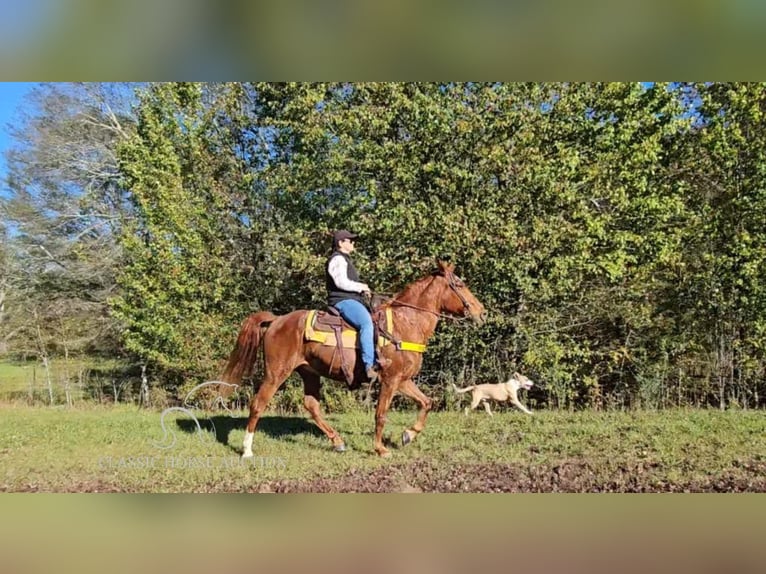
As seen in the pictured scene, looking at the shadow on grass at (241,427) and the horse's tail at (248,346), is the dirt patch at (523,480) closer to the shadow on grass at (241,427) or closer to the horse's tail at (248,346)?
the shadow on grass at (241,427)

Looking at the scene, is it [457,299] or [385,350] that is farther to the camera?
[457,299]

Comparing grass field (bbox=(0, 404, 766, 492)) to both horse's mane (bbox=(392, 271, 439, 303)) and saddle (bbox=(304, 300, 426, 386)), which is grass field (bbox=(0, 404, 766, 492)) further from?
horse's mane (bbox=(392, 271, 439, 303))

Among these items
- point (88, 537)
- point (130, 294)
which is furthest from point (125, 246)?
point (88, 537)

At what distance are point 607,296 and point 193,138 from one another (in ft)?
19.8

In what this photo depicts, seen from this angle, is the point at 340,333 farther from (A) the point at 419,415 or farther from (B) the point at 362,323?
(A) the point at 419,415

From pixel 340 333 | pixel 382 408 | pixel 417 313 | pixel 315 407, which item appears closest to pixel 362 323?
pixel 340 333

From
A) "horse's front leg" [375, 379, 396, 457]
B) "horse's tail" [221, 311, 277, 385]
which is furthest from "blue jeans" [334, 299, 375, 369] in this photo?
"horse's tail" [221, 311, 277, 385]

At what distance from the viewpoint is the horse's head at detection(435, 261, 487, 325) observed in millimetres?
5762

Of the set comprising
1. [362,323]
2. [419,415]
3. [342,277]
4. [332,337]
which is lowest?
[419,415]

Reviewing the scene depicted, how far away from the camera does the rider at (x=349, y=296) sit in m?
5.53

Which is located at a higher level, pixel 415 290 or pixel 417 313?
pixel 415 290

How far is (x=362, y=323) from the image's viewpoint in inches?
218

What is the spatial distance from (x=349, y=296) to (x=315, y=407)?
132 centimetres

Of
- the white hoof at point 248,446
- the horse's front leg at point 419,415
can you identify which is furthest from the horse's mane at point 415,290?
the white hoof at point 248,446
